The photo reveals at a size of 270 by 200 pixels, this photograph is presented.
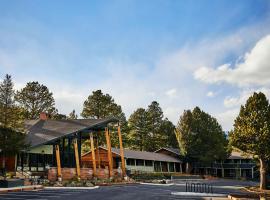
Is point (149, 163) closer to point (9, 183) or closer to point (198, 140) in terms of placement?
point (198, 140)

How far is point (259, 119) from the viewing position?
42.9 meters

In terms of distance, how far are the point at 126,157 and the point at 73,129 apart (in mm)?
15738

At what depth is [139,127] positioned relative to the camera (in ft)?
319

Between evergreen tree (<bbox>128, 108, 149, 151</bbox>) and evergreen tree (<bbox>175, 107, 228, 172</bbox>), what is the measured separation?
1452cm

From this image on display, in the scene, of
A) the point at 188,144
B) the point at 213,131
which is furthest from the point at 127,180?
the point at 213,131

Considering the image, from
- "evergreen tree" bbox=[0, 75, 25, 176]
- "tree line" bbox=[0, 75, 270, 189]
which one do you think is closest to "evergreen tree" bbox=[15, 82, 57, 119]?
"tree line" bbox=[0, 75, 270, 189]

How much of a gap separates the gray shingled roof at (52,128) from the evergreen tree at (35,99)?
1052 inches

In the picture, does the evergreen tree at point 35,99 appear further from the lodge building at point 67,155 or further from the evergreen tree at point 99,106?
the lodge building at point 67,155

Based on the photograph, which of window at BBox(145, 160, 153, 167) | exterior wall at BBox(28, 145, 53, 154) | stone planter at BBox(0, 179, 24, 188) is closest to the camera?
stone planter at BBox(0, 179, 24, 188)

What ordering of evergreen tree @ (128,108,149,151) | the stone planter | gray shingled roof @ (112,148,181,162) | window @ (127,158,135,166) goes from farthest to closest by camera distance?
evergreen tree @ (128,108,149,151) → window @ (127,158,135,166) → gray shingled roof @ (112,148,181,162) → the stone planter

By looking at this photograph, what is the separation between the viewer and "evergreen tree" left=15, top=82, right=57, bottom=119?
82312 mm

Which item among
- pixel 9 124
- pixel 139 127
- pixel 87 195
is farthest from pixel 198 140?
pixel 87 195

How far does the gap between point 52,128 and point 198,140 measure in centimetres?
3964

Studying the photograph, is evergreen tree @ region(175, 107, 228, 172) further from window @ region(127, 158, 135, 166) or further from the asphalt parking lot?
the asphalt parking lot
